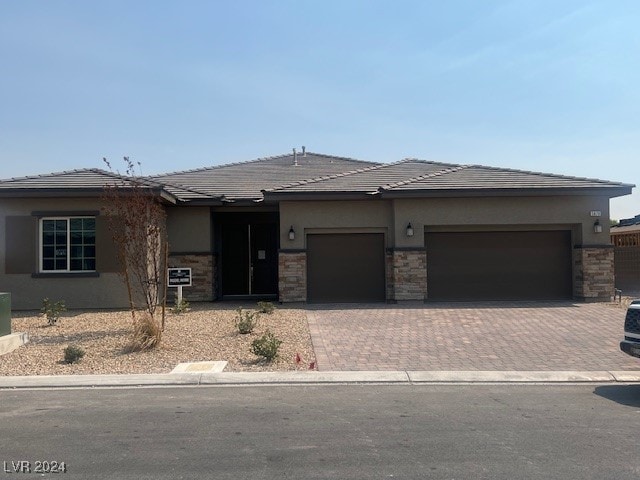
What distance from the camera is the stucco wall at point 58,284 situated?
1642 cm

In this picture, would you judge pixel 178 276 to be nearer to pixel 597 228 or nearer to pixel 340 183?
pixel 340 183

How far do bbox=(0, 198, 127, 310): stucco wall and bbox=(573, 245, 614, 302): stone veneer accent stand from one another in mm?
13189

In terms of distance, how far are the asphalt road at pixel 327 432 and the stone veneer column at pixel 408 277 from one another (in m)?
8.61

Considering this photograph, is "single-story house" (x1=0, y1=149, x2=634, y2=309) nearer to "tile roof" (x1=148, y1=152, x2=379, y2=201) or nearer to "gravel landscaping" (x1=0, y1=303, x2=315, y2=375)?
"tile roof" (x1=148, y1=152, x2=379, y2=201)

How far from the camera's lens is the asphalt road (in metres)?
5.28

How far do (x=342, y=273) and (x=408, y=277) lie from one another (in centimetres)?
202

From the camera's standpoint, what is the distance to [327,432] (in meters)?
6.36

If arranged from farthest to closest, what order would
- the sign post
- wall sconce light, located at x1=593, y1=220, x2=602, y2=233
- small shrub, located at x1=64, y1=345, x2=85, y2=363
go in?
wall sconce light, located at x1=593, y1=220, x2=602, y2=233, the sign post, small shrub, located at x1=64, y1=345, x2=85, y2=363

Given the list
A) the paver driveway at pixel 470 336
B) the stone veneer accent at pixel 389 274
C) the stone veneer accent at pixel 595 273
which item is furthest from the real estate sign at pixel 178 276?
the stone veneer accent at pixel 595 273

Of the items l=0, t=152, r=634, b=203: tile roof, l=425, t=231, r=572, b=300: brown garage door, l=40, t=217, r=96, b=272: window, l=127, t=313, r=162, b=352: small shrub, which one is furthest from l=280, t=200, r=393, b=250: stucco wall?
l=127, t=313, r=162, b=352: small shrub

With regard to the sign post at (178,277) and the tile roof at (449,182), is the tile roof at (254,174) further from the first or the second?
the sign post at (178,277)

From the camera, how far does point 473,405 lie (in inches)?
296

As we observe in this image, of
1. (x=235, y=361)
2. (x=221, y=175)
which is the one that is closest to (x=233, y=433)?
(x=235, y=361)

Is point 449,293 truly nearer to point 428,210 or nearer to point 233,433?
point 428,210
